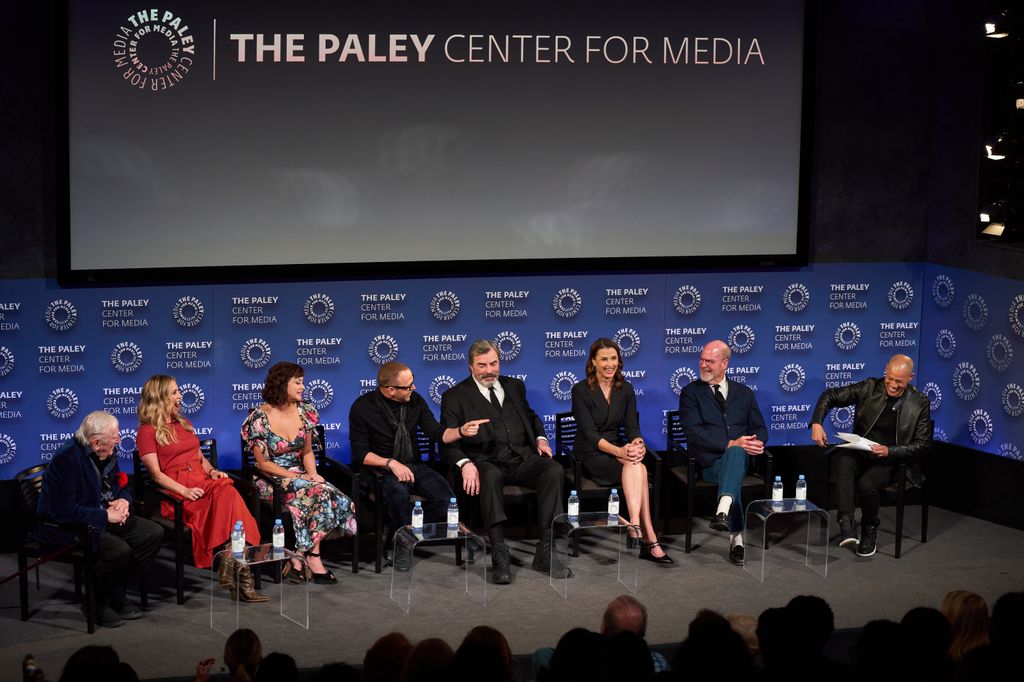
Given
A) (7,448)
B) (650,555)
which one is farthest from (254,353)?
(650,555)

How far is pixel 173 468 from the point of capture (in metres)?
7.68

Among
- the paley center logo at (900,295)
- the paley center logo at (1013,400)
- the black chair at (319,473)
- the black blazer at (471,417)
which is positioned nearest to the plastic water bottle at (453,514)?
the black blazer at (471,417)

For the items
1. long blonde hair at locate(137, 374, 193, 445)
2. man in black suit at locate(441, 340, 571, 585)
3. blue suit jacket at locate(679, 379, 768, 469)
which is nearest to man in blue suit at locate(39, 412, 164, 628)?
long blonde hair at locate(137, 374, 193, 445)

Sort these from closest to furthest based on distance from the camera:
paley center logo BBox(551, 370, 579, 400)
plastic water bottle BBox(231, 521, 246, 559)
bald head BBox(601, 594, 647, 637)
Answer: bald head BBox(601, 594, 647, 637), plastic water bottle BBox(231, 521, 246, 559), paley center logo BBox(551, 370, 579, 400)

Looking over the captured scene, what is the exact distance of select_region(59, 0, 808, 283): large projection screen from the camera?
26.6 ft

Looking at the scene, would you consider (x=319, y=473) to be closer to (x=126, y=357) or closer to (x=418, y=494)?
(x=418, y=494)

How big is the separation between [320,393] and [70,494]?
197 centimetres

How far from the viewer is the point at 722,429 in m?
8.52

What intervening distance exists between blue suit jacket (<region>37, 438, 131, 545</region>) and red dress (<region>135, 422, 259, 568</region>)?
0.53 meters

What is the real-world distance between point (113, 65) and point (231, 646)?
4.26 metres

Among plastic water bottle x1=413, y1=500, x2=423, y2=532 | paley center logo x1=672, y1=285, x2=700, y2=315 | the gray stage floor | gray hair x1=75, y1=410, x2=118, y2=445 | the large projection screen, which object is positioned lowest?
the gray stage floor

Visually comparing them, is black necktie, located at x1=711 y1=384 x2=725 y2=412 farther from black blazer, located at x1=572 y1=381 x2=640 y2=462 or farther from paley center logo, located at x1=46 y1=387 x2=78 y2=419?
paley center logo, located at x1=46 y1=387 x2=78 y2=419

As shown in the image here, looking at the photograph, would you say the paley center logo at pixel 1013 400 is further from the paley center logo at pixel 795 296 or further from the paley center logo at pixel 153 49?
the paley center logo at pixel 153 49

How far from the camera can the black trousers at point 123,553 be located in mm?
7043
